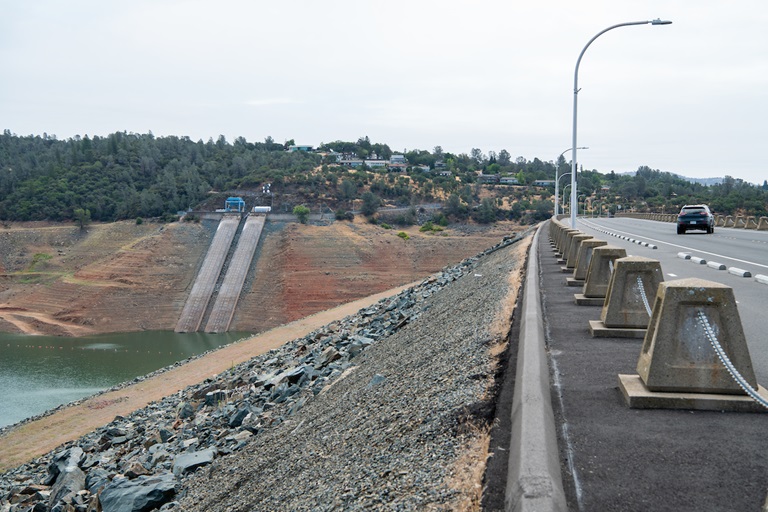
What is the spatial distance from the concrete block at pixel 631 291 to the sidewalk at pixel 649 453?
1380 mm

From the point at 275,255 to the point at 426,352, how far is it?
62271mm

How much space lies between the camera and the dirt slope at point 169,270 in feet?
195

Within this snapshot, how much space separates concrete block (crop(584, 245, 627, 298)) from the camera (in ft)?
31.6

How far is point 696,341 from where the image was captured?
5.08 meters

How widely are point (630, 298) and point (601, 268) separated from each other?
2575 millimetres

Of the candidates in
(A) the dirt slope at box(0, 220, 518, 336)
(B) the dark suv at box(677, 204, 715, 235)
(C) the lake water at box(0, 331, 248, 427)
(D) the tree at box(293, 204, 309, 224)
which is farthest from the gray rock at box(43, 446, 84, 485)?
(D) the tree at box(293, 204, 309, 224)

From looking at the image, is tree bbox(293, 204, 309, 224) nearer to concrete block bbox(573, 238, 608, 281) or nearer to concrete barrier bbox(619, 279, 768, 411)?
concrete block bbox(573, 238, 608, 281)

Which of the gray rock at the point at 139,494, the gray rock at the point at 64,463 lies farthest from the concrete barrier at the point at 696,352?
the gray rock at the point at 64,463

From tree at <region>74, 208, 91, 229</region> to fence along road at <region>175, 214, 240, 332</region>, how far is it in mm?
18788

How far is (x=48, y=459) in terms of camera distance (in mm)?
15766

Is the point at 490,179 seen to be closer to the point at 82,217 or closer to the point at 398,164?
the point at 398,164

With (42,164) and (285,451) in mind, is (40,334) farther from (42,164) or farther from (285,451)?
(42,164)

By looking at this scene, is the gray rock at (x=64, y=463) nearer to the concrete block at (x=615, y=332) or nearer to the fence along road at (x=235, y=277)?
the concrete block at (x=615, y=332)

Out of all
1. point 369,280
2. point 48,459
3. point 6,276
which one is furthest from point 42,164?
point 48,459
